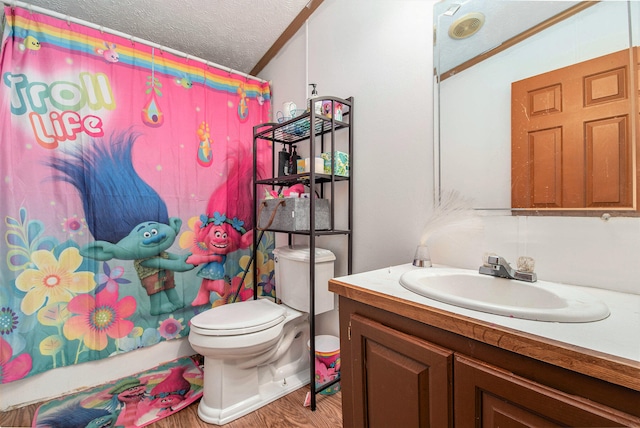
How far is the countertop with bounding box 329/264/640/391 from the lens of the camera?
411mm

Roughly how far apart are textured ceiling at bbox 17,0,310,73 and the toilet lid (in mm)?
1806

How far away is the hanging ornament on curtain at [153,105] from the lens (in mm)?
1688

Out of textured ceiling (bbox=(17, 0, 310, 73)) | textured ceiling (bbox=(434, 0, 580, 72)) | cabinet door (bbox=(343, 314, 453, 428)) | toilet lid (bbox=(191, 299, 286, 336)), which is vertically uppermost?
textured ceiling (bbox=(17, 0, 310, 73))

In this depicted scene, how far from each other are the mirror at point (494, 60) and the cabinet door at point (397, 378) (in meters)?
0.64

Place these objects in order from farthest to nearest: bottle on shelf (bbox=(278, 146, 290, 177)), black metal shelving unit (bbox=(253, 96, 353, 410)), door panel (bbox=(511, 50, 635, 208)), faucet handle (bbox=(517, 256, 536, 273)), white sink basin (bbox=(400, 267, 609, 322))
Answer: bottle on shelf (bbox=(278, 146, 290, 177)) → black metal shelving unit (bbox=(253, 96, 353, 410)) → faucet handle (bbox=(517, 256, 536, 273)) → door panel (bbox=(511, 50, 635, 208)) → white sink basin (bbox=(400, 267, 609, 322))

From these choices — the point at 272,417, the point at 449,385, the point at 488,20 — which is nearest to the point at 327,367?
the point at 272,417

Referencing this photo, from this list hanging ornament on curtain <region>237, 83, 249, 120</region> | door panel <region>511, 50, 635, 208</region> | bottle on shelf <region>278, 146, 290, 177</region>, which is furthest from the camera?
hanging ornament on curtain <region>237, 83, 249, 120</region>

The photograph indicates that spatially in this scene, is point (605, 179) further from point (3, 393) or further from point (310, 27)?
point (3, 393)

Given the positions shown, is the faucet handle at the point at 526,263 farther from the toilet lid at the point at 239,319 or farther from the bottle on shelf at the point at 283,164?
the bottle on shelf at the point at 283,164

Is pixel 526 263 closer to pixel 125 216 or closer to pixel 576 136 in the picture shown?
pixel 576 136

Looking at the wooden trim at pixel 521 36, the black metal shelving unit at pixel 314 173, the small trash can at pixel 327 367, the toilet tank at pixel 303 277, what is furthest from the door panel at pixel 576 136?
the small trash can at pixel 327 367

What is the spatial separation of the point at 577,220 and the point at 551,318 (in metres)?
0.46

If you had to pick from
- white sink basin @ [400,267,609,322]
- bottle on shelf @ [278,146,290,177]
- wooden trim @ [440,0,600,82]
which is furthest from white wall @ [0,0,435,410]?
bottle on shelf @ [278,146,290,177]

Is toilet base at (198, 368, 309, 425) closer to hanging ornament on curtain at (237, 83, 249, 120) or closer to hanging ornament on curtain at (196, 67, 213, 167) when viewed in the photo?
hanging ornament on curtain at (196, 67, 213, 167)
